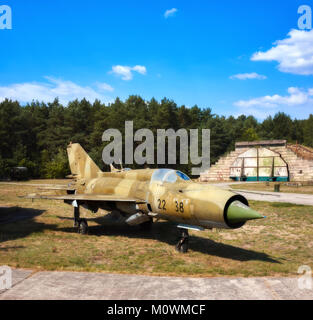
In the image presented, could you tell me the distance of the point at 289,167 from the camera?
54.1 m

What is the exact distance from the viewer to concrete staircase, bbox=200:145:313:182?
173 ft

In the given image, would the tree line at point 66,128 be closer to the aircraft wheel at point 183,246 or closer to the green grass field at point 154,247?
the green grass field at point 154,247

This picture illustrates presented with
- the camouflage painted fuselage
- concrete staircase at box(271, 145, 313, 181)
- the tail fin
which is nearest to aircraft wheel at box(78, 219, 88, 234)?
the camouflage painted fuselage

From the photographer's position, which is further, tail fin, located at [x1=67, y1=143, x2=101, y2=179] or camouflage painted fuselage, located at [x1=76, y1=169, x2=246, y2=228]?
tail fin, located at [x1=67, y1=143, x2=101, y2=179]

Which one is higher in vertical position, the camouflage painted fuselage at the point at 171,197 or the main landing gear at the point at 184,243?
the camouflage painted fuselage at the point at 171,197

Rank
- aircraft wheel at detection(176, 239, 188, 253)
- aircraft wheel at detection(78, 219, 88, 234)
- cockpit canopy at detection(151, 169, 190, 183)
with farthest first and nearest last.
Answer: aircraft wheel at detection(78, 219, 88, 234), cockpit canopy at detection(151, 169, 190, 183), aircraft wheel at detection(176, 239, 188, 253)

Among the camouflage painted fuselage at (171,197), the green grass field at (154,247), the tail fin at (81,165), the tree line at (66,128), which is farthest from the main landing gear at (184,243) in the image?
the tree line at (66,128)

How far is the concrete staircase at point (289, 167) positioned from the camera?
52750 mm

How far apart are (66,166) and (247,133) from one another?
64262 mm

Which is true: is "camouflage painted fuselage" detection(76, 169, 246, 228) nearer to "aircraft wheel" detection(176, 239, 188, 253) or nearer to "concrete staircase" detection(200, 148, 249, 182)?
"aircraft wheel" detection(176, 239, 188, 253)

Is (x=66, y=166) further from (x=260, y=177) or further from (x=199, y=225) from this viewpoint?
(x=199, y=225)

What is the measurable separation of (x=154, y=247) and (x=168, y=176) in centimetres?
305

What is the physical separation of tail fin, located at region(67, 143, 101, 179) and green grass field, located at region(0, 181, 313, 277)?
279 centimetres

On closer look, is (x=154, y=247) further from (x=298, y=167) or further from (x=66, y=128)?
(x=66, y=128)
